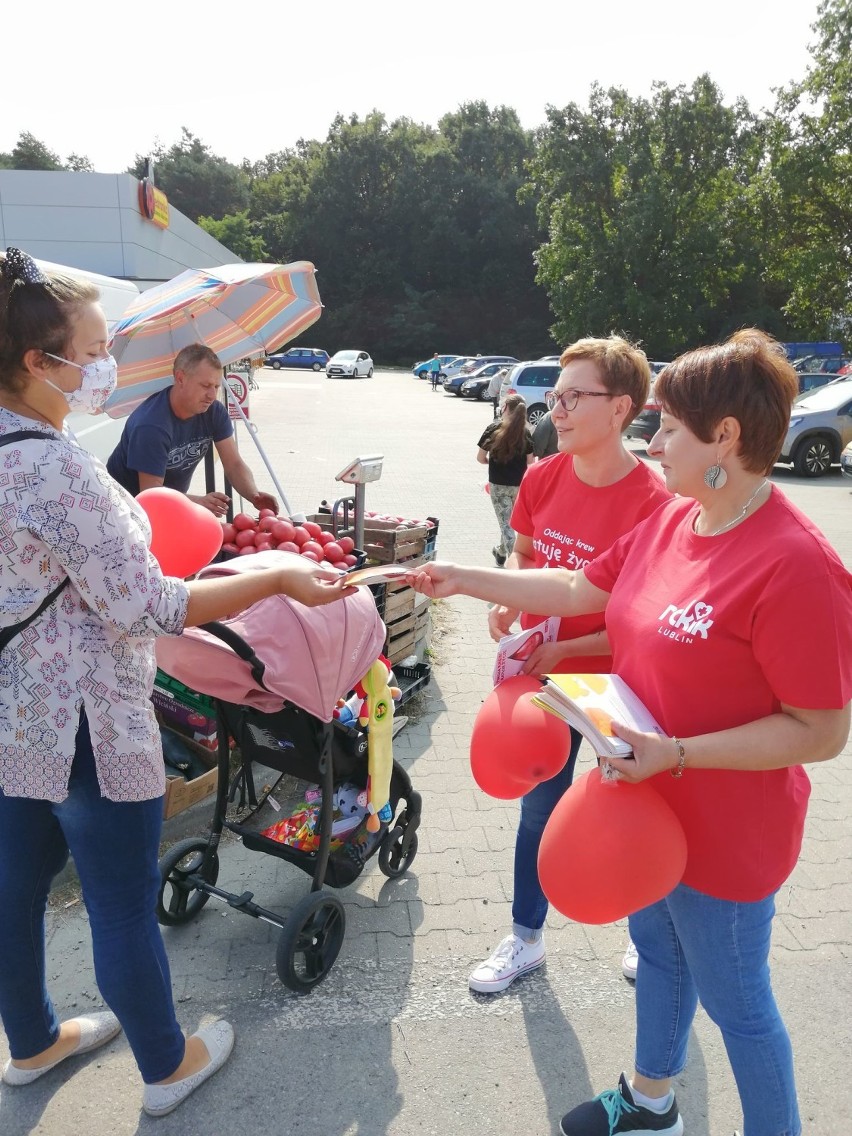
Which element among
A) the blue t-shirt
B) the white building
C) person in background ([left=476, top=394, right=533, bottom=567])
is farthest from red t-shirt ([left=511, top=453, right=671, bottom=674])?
the white building

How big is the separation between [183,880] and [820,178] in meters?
26.8

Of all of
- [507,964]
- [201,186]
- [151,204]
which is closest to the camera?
[507,964]

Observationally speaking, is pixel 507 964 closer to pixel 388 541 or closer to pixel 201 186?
pixel 388 541

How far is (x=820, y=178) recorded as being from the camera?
2367cm

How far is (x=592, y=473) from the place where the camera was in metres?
2.68

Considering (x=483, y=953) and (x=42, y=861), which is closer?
(x=42, y=861)

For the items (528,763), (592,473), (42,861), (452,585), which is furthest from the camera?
(592,473)

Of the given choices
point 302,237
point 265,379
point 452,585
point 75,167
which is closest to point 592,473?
point 452,585

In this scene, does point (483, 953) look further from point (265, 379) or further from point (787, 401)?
point (265, 379)

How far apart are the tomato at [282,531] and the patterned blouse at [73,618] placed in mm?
1493

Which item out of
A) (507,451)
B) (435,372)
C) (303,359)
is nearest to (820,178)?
(435,372)

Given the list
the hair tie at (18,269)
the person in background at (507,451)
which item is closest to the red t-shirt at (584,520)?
the hair tie at (18,269)

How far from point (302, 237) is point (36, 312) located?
6336cm

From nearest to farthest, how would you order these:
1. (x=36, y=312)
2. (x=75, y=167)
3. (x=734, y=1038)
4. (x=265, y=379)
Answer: (x=36, y=312) < (x=734, y=1038) < (x=265, y=379) < (x=75, y=167)
